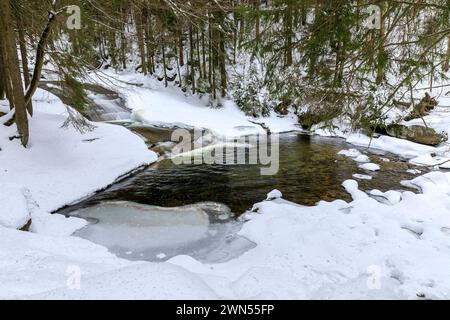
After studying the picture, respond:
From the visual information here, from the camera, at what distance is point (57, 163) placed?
824 centimetres

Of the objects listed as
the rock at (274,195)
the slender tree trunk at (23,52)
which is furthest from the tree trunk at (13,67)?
the rock at (274,195)

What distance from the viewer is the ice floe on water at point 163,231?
5.11m

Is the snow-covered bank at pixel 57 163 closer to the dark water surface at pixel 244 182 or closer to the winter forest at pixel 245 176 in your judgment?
the winter forest at pixel 245 176

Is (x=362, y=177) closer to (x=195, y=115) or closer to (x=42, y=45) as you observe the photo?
(x=42, y=45)

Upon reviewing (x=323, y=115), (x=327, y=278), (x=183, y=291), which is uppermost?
(x=323, y=115)

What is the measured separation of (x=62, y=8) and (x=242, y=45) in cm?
448

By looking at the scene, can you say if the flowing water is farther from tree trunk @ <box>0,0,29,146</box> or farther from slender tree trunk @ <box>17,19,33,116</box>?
slender tree trunk @ <box>17,19,33,116</box>

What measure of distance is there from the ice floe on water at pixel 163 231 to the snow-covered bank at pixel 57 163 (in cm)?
92

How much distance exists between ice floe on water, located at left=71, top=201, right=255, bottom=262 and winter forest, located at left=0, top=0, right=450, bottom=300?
0.04m

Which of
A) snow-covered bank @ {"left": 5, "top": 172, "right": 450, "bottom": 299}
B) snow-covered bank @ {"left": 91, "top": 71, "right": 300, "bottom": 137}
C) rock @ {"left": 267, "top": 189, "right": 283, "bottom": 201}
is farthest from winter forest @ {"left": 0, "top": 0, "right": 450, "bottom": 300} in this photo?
snow-covered bank @ {"left": 91, "top": 71, "right": 300, "bottom": 137}

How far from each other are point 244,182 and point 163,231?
3314 millimetres
